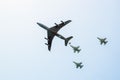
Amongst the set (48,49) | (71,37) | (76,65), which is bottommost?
(76,65)

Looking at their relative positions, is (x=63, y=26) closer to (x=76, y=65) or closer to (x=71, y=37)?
(x=71, y=37)

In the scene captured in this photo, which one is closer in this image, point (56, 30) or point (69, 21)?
point (69, 21)

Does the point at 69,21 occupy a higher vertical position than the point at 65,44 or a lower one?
higher

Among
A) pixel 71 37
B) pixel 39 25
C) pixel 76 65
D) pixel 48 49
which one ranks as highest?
pixel 39 25

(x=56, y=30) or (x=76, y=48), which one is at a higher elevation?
(x=56, y=30)

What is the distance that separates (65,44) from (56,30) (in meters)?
5.51

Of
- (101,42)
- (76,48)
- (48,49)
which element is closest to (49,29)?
(48,49)

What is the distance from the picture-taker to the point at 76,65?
5778 centimetres

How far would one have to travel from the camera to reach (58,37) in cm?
5956

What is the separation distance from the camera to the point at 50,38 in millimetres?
59781

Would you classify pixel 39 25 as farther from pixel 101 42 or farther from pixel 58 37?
pixel 101 42

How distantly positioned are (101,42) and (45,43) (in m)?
17.0

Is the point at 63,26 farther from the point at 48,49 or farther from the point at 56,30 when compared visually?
the point at 48,49

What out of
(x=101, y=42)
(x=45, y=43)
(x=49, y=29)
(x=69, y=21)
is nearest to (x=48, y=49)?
(x=45, y=43)
